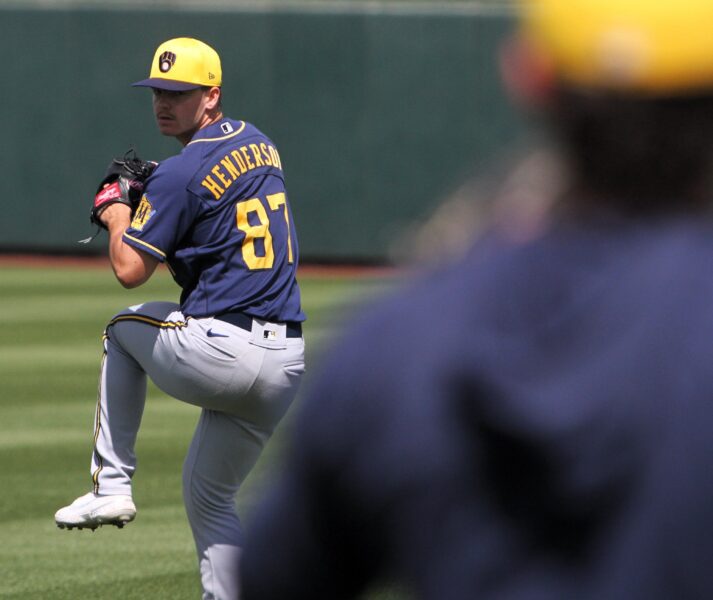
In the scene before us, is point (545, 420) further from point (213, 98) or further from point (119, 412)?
point (213, 98)

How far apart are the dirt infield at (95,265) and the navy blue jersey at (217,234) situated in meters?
15.6

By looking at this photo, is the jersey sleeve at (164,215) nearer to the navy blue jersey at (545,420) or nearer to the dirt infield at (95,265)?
the navy blue jersey at (545,420)

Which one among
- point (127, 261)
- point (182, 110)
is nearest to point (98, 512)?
point (127, 261)

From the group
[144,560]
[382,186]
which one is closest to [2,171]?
[382,186]

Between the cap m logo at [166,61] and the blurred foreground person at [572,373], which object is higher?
the blurred foreground person at [572,373]

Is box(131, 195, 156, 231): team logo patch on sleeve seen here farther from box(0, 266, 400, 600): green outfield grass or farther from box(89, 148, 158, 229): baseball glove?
box(0, 266, 400, 600): green outfield grass

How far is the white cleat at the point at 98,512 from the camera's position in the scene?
641 centimetres

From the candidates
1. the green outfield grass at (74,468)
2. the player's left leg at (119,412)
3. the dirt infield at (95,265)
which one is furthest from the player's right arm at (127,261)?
the dirt infield at (95,265)

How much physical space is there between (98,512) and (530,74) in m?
4.98

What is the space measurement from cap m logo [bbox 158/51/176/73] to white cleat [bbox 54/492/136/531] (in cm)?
169

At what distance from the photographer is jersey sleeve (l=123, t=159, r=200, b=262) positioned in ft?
20.3

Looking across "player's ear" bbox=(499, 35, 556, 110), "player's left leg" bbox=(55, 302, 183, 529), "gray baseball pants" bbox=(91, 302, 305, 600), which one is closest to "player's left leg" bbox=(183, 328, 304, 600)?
"gray baseball pants" bbox=(91, 302, 305, 600)

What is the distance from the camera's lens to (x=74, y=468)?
972 centimetres

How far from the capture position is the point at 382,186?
918 inches
